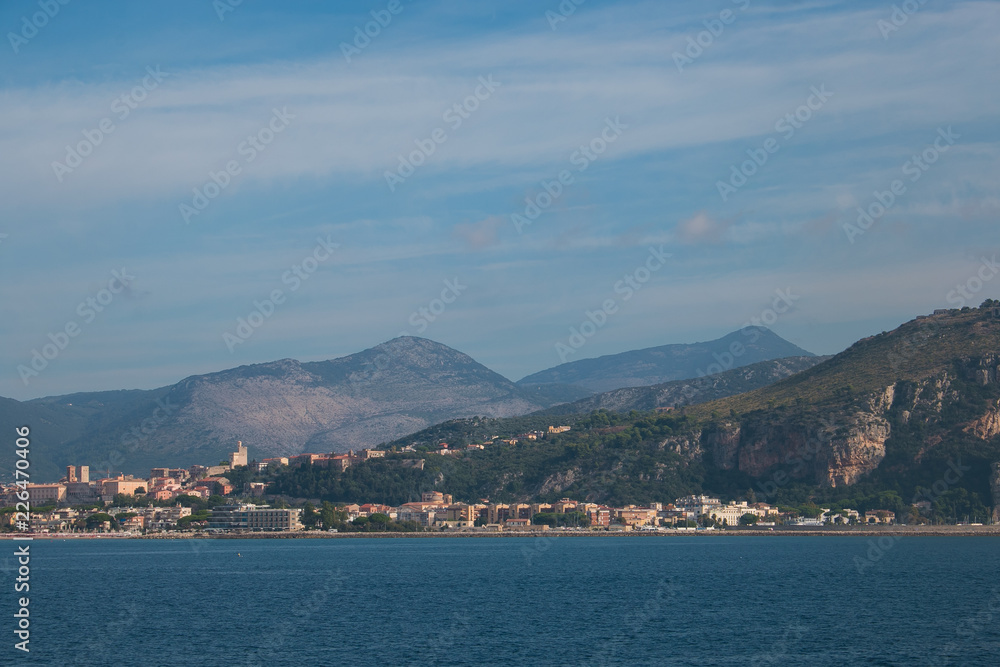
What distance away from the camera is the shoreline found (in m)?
147

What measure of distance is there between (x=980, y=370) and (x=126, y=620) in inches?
5440

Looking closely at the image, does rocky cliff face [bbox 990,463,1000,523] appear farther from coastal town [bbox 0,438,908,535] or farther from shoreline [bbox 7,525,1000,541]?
coastal town [bbox 0,438,908,535]

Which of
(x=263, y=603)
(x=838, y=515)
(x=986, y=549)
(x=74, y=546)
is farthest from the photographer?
(x=838, y=515)

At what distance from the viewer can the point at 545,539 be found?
15812 cm

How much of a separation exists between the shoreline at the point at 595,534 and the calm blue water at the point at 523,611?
132 ft

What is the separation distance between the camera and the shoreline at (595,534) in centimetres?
14700

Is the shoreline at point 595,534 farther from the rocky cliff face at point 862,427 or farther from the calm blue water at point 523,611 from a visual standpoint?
the calm blue water at point 523,611

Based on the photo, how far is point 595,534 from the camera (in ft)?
538

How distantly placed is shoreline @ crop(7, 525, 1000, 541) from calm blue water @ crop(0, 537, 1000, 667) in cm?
4030

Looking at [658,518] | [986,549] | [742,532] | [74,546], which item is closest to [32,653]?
[986,549]

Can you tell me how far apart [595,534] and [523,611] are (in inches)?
4067

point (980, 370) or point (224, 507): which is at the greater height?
point (980, 370)

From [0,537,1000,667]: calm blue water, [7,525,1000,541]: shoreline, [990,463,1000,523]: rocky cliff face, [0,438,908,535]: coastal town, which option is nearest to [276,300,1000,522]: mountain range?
[990,463,1000,523]: rocky cliff face

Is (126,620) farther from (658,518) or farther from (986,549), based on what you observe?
(658,518)
